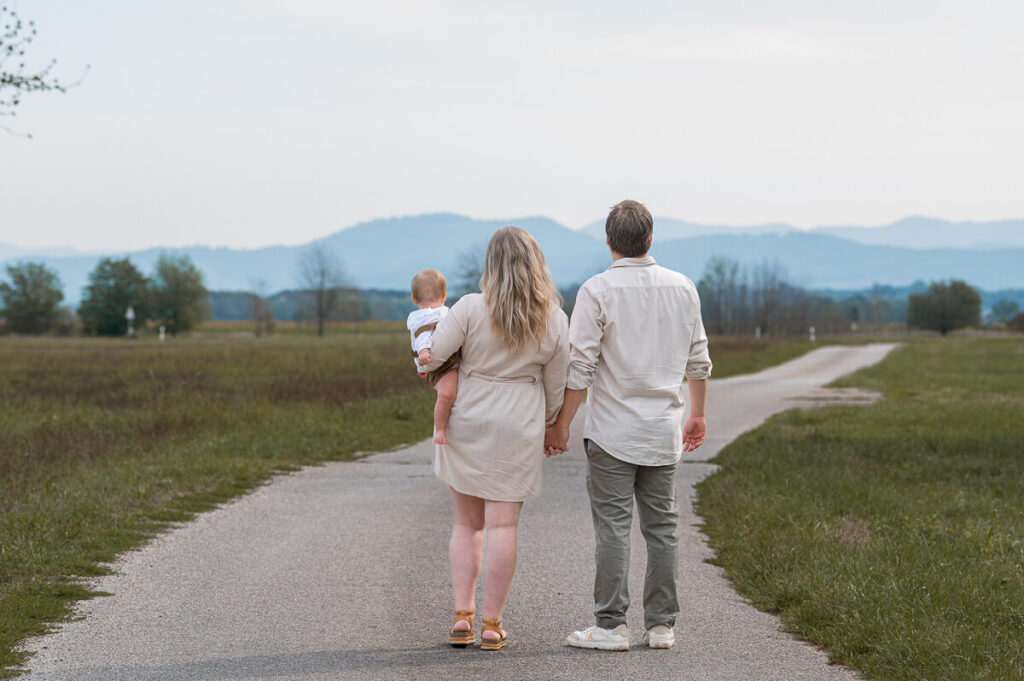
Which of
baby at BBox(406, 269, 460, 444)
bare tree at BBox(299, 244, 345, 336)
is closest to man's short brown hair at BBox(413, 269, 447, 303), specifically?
baby at BBox(406, 269, 460, 444)

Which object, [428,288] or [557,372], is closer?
[557,372]

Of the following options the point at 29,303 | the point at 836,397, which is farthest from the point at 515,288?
the point at 29,303

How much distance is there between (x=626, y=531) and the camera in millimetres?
5316

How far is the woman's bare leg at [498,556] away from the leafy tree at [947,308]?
137454mm

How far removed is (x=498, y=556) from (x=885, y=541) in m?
3.73

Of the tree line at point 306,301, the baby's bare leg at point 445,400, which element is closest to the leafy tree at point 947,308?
the tree line at point 306,301

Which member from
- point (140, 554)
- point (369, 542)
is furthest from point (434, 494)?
point (140, 554)

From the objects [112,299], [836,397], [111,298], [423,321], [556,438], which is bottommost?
[836,397]

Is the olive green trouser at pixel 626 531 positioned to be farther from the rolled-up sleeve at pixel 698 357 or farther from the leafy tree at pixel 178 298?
the leafy tree at pixel 178 298

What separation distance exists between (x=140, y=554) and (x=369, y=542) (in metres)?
1.63

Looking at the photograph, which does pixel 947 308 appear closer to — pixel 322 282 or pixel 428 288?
pixel 322 282

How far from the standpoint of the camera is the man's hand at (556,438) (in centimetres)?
541

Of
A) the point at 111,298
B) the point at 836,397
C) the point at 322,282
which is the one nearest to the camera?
the point at 836,397

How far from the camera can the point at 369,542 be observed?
26.4 feet
